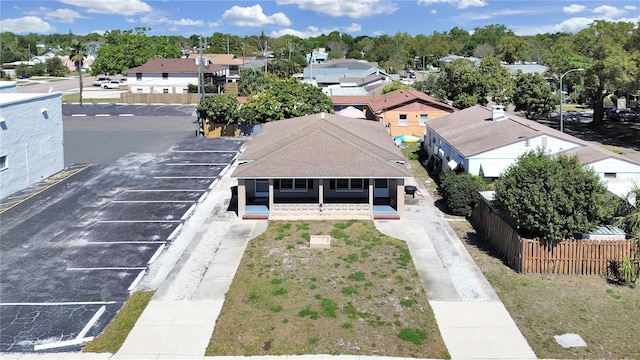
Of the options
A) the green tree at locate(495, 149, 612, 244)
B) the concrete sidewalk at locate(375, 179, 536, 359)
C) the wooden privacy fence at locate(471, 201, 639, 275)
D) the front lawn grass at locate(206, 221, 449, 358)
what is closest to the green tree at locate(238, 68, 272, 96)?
the concrete sidewalk at locate(375, 179, 536, 359)

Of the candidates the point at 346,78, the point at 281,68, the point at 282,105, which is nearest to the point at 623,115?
the point at 282,105

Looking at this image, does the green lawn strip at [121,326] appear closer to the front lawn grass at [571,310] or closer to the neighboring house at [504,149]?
the front lawn grass at [571,310]

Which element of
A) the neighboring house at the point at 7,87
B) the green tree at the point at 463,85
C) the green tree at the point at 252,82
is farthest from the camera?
the green tree at the point at 252,82

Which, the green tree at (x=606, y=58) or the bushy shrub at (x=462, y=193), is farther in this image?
the green tree at (x=606, y=58)

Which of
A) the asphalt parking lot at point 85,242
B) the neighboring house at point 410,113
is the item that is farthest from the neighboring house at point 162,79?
the asphalt parking lot at point 85,242

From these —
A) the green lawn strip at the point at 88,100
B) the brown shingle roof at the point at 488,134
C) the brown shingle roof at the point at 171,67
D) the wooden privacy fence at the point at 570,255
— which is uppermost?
the brown shingle roof at the point at 171,67

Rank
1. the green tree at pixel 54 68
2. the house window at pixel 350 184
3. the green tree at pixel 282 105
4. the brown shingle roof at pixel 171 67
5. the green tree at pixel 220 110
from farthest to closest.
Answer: the green tree at pixel 54 68
the brown shingle roof at pixel 171 67
the green tree at pixel 220 110
the green tree at pixel 282 105
the house window at pixel 350 184

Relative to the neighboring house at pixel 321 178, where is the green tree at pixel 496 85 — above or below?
above
